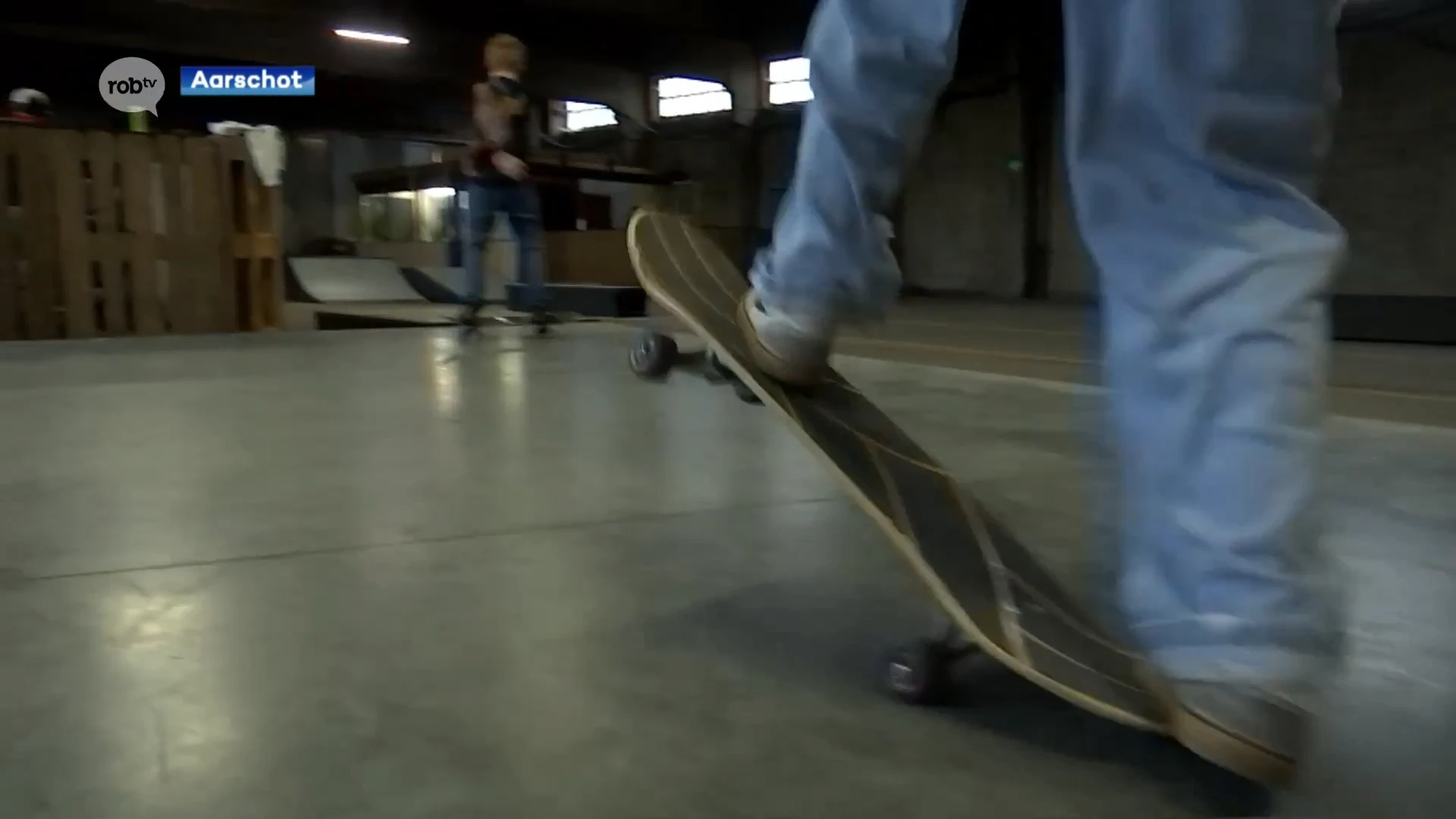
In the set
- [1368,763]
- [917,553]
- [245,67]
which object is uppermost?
[245,67]

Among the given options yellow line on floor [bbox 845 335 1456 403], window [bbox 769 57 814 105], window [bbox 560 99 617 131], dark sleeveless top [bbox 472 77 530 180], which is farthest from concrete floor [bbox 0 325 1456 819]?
window [bbox 560 99 617 131]

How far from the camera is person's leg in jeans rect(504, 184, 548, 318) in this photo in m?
4.28

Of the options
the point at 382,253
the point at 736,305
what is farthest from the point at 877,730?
the point at 382,253

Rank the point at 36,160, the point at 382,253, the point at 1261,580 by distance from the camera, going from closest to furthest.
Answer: the point at 1261,580 → the point at 36,160 → the point at 382,253

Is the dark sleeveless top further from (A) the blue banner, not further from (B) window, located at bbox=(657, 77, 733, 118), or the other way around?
(A) the blue banner

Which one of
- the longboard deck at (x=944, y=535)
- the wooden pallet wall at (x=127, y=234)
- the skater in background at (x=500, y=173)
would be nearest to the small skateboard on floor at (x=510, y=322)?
the skater in background at (x=500, y=173)

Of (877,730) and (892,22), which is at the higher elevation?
(892,22)

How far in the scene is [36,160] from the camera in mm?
4820

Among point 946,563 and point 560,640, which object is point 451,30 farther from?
point 946,563

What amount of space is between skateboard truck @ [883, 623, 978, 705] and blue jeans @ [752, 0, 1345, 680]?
0.13 metres

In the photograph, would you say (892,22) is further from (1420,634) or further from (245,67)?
(245,67)

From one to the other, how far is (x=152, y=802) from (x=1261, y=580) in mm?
634

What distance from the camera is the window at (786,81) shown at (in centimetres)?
993

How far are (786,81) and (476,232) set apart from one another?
632 centimetres
